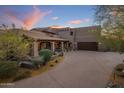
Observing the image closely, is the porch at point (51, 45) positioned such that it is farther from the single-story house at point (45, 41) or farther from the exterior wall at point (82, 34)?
the exterior wall at point (82, 34)

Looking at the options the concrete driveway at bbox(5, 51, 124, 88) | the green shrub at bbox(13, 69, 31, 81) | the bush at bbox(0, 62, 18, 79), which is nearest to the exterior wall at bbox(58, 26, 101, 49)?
the concrete driveway at bbox(5, 51, 124, 88)

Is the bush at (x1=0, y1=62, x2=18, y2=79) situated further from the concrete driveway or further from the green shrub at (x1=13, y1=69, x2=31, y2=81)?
the concrete driveway

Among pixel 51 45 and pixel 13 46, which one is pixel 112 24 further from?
pixel 13 46

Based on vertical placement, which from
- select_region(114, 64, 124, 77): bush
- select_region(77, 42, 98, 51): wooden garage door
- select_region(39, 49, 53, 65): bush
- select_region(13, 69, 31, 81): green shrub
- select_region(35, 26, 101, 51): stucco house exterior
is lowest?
select_region(13, 69, 31, 81): green shrub

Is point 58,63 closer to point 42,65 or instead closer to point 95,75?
point 42,65

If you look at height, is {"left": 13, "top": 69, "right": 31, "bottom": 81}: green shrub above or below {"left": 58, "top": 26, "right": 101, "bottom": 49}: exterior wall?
below

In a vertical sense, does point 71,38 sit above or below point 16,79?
above

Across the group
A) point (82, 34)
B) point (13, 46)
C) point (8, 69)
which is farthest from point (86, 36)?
point (8, 69)

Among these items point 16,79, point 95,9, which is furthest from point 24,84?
point 95,9
